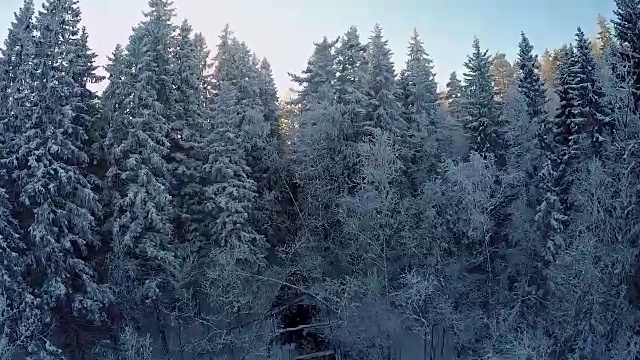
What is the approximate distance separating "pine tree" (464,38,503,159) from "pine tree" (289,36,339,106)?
8750mm

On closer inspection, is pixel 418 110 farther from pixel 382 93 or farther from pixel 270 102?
pixel 270 102

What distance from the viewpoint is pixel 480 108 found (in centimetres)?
3228

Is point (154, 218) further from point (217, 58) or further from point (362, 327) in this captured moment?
point (217, 58)

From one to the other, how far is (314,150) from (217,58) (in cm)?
1178

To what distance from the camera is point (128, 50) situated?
1113 inches

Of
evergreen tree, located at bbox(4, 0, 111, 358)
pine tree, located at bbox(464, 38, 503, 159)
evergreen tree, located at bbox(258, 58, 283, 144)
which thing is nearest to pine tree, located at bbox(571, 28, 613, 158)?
pine tree, located at bbox(464, 38, 503, 159)

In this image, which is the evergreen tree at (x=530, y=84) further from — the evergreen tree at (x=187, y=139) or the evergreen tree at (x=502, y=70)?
the evergreen tree at (x=502, y=70)

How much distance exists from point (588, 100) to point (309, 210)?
15.2m

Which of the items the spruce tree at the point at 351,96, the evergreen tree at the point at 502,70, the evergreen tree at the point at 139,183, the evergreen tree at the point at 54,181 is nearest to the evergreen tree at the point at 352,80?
the spruce tree at the point at 351,96

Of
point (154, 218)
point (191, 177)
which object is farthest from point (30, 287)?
point (191, 177)

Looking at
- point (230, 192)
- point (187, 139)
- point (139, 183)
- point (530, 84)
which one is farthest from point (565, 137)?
point (139, 183)

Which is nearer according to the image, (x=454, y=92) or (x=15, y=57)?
(x=15, y=57)

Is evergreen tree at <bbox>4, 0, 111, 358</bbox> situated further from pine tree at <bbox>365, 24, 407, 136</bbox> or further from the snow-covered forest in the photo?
pine tree at <bbox>365, 24, 407, 136</bbox>

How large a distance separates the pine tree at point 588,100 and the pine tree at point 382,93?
9360mm
